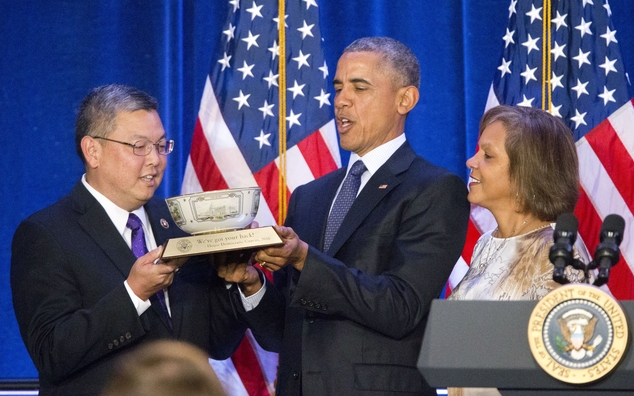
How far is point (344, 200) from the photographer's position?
10.4 feet

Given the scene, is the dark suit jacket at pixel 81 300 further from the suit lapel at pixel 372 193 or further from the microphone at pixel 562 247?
the microphone at pixel 562 247

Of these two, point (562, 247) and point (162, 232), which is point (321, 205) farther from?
point (562, 247)

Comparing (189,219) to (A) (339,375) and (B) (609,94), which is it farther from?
(B) (609,94)

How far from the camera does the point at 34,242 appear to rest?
2.93 meters

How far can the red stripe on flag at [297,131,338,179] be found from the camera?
13.3 feet

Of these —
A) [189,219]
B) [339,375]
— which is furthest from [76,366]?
[339,375]

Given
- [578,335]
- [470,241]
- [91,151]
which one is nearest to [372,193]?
[91,151]

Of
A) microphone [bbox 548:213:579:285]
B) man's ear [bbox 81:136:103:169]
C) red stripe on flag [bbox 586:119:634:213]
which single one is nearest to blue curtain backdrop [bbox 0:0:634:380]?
red stripe on flag [bbox 586:119:634:213]

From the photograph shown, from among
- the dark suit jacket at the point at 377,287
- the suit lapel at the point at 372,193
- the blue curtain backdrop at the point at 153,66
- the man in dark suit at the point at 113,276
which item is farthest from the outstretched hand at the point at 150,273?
the blue curtain backdrop at the point at 153,66

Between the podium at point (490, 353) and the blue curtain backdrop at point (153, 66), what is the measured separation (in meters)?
2.73

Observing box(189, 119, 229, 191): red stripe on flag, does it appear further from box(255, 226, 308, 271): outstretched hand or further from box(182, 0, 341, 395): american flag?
box(255, 226, 308, 271): outstretched hand

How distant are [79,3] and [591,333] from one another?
3590mm

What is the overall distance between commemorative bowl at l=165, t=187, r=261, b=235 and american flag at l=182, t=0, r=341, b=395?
1.31 meters

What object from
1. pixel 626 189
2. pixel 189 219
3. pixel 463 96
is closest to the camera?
pixel 189 219
